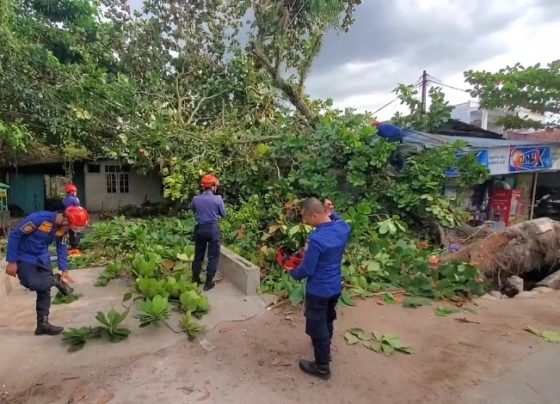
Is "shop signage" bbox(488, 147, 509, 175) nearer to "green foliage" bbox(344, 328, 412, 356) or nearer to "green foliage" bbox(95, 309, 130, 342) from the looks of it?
"green foliage" bbox(344, 328, 412, 356)

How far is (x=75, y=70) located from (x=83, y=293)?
5.98 metres

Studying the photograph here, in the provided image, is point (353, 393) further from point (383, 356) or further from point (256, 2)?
point (256, 2)

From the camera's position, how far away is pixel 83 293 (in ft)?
17.5

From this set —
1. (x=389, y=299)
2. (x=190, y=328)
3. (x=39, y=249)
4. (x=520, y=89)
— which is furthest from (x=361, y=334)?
(x=520, y=89)

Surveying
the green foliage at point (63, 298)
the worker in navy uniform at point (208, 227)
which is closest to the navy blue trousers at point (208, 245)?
the worker in navy uniform at point (208, 227)

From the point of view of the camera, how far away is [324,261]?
3.26m

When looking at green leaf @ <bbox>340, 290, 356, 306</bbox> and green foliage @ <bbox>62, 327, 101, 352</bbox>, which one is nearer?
green foliage @ <bbox>62, 327, 101, 352</bbox>

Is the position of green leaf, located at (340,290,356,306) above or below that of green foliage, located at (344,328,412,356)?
above

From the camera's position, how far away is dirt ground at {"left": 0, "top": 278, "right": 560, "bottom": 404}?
3.14 meters

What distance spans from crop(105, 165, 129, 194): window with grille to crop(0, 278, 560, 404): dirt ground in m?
15.1

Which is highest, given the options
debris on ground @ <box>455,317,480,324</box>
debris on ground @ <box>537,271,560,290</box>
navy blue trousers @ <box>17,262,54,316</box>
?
navy blue trousers @ <box>17,262,54,316</box>

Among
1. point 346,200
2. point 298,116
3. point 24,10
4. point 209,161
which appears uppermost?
point 24,10

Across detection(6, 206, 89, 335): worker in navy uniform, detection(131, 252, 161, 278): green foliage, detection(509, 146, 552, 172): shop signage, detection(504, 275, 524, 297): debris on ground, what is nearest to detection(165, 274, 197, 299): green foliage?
detection(131, 252, 161, 278): green foliage

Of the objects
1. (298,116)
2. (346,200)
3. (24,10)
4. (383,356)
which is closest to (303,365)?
(383,356)
